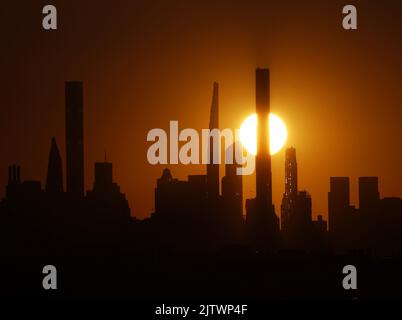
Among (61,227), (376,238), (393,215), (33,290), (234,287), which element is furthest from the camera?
(393,215)

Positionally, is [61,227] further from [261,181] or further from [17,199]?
[261,181]

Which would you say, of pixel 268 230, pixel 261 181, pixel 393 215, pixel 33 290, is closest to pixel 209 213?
pixel 268 230
